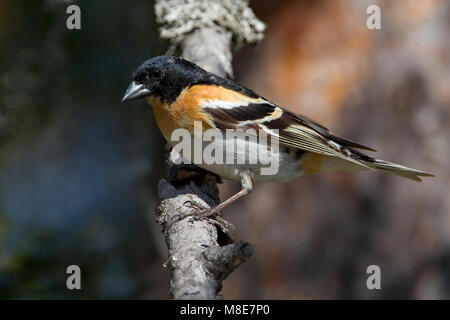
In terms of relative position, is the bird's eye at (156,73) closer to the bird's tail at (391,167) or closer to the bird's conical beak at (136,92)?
the bird's conical beak at (136,92)

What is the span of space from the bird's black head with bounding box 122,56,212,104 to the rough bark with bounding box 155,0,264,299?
0.63 meters

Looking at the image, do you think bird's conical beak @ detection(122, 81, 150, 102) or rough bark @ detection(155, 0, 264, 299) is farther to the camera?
bird's conical beak @ detection(122, 81, 150, 102)

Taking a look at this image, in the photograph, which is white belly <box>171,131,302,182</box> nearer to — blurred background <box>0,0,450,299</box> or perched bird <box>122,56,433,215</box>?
perched bird <box>122,56,433,215</box>

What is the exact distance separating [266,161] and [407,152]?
2344mm

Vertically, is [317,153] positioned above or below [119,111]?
below

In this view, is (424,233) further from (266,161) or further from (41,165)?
(41,165)

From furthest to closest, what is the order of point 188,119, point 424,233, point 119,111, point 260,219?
point 119,111 < point 260,219 < point 424,233 < point 188,119

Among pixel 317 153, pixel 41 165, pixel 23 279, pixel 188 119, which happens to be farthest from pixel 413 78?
pixel 41 165

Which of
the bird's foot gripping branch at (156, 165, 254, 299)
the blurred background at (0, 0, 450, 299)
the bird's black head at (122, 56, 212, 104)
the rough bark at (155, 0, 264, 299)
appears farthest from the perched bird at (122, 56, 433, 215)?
the blurred background at (0, 0, 450, 299)

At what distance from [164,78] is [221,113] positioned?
0.56 m

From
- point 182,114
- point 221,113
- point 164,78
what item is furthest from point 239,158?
point 164,78

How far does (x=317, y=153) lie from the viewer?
16.0ft

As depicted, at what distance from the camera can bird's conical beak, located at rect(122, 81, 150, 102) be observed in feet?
15.5

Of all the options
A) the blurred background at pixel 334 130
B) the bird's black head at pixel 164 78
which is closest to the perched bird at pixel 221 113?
the bird's black head at pixel 164 78
